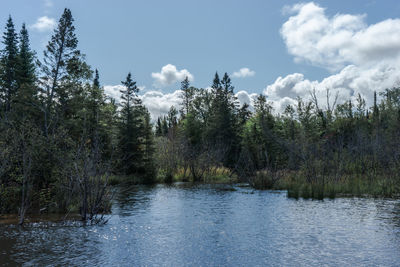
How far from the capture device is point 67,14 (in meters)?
35.1

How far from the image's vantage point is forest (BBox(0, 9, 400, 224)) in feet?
49.0

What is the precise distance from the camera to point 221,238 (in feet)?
38.1

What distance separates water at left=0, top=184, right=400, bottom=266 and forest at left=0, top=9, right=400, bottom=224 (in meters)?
1.89

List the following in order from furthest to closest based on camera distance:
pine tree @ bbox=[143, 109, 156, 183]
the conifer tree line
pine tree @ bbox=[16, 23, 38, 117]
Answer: pine tree @ bbox=[143, 109, 156, 183], pine tree @ bbox=[16, 23, 38, 117], the conifer tree line

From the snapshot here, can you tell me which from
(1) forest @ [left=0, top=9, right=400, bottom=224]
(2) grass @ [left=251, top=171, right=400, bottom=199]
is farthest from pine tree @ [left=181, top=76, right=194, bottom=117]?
(2) grass @ [left=251, top=171, right=400, bottom=199]

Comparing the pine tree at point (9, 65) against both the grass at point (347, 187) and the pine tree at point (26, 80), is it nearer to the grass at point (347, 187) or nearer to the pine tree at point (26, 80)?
the pine tree at point (26, 80)

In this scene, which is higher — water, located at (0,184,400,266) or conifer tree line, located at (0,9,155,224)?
conifer tree line, located at (0,9,155,224)

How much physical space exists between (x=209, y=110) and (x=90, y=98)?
31.2 meters

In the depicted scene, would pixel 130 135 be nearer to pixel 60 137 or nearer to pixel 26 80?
pixel 26 80

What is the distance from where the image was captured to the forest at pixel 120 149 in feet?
49.0

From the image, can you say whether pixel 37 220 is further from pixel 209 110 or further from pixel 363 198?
pixel 209 110

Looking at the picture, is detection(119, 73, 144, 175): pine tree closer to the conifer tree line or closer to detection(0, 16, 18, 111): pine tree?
the conifer tree line

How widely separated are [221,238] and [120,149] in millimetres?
26477

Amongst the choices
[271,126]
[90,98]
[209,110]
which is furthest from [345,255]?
[209,110]
